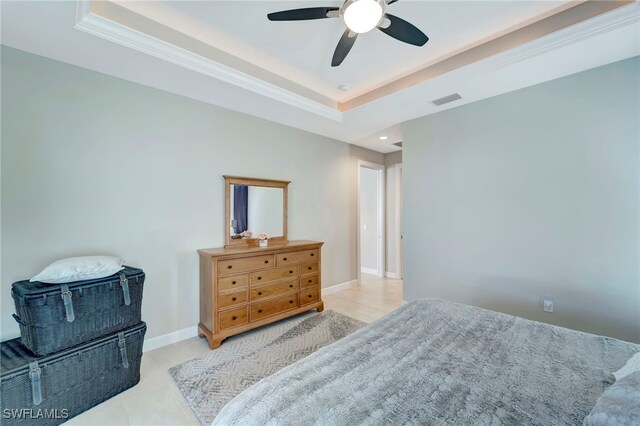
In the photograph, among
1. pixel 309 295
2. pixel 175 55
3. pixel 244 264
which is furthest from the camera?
pixel 309 295

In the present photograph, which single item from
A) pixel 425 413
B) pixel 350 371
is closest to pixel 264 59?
pixel 350 371

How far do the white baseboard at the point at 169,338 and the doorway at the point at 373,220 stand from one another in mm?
3753

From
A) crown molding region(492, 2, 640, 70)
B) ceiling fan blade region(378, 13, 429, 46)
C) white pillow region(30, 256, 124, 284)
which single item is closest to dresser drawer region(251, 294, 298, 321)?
white pillow region(30, 256, 124, 284)

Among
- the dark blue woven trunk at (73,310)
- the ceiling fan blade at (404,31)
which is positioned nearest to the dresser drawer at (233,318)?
the dark blue woven trunk at (73,310)

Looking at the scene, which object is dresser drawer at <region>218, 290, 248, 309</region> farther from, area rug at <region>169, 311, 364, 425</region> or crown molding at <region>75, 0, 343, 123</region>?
crown molding at <region>75, 0, 343, 123</region>

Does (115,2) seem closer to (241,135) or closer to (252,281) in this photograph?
(241,135)

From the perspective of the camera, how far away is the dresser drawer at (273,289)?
9.97 feet

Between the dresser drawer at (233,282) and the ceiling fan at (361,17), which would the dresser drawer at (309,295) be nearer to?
the dresser drawer at (233,282)

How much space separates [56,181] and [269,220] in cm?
209

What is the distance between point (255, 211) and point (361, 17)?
2399mm

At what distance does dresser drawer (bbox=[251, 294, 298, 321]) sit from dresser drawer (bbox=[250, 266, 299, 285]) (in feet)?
0.82

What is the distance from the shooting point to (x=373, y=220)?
609 centimetres

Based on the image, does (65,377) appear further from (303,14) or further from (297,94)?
(297,94)

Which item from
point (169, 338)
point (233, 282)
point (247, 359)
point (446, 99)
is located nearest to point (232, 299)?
point (233, 282)
